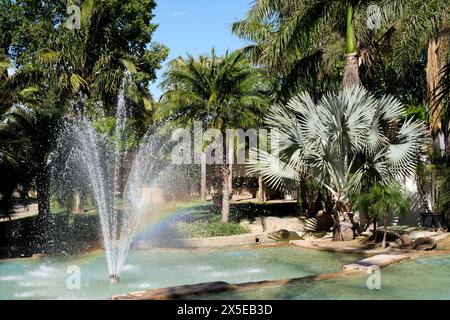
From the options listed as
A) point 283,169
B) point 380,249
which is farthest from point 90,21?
point 380,249

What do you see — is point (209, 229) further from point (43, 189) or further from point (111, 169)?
point (111, 169)

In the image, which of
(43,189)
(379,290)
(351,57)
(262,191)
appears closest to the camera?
(379,290)

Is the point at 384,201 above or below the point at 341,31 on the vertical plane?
below

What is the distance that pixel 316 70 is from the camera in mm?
17750

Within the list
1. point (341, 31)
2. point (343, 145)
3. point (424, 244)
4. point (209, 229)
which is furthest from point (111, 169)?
point (424, 244)

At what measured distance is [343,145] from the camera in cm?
1403

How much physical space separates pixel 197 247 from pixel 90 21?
11577mm

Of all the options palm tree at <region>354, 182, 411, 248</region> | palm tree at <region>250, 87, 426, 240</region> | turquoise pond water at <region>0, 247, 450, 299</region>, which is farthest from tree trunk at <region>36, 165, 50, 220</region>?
palm tree at <region>354, 182, 411, 248</region>

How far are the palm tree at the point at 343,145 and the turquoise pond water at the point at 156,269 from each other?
217 cm

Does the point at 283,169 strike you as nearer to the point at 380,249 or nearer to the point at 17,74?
the point at 380,249

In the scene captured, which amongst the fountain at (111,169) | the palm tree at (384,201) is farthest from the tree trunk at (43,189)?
the palm tree at (384,201)

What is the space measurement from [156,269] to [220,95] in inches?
353

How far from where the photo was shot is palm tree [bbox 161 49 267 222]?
18375mm

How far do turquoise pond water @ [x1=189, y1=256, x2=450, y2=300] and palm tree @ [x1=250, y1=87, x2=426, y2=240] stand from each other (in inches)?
172
